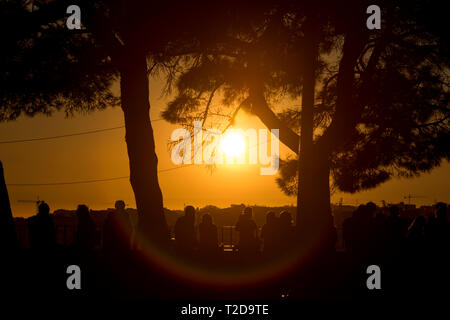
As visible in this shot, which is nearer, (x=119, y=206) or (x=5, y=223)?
(x=5, y=223)

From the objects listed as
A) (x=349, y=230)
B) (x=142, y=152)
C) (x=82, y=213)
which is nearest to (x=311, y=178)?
(x=349, y=230)

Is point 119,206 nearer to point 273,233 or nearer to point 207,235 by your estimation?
point 207,235

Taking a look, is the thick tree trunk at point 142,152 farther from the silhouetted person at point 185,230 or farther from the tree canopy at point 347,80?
the tree canopy at point 347,80

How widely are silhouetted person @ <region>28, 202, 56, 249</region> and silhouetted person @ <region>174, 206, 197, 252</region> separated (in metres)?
1.64

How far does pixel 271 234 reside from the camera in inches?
272

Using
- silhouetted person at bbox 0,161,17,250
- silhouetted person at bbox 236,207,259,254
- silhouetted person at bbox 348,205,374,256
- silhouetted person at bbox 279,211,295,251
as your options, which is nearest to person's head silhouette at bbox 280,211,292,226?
silhouetted person at bbox 279,211,295,251

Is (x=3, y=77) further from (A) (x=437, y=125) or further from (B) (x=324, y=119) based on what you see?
(A) (x=437, y=125)

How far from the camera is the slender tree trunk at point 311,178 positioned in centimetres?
806

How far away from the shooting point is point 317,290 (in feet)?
22.6

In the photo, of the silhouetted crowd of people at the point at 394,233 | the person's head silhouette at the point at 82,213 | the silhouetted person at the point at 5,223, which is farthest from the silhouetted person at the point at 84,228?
the silhouetted crowd of people at the point at 394,233

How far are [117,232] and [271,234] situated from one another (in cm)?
211

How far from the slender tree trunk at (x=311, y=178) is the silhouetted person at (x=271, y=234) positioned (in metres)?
0.91

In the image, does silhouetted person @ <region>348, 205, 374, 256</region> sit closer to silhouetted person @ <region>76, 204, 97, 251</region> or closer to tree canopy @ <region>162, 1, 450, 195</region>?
tree canopy @ <region>162, 1, 450, 195</region>
